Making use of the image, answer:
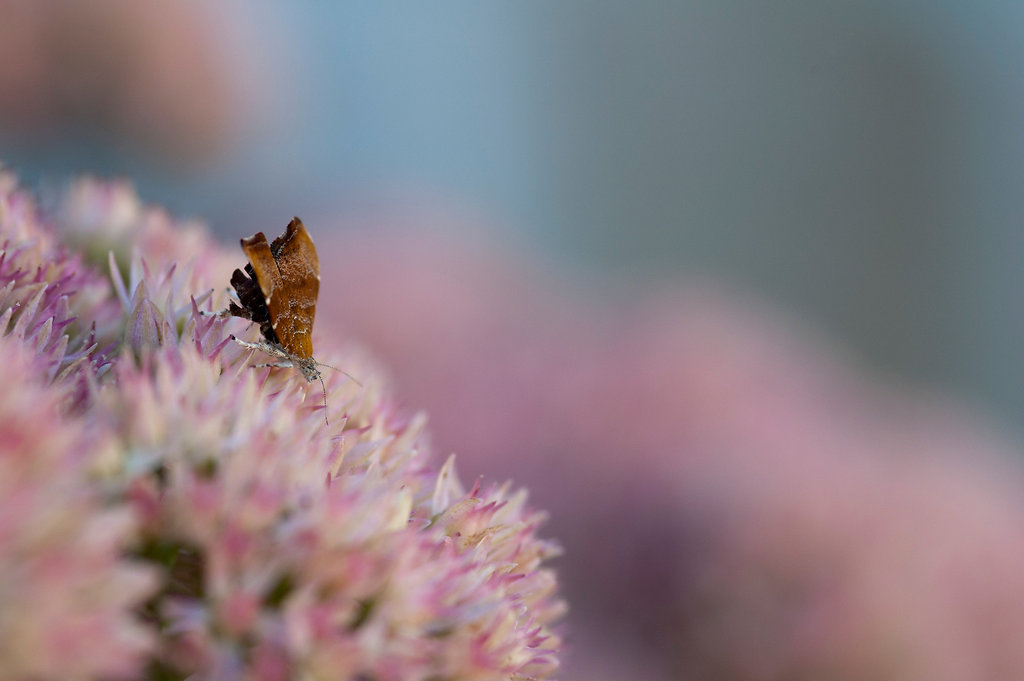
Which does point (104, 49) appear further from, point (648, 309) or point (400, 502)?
point (400, 502)

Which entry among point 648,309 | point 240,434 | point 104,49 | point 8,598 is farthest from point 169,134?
point 8,598

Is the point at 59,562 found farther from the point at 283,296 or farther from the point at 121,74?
the point at 121,74

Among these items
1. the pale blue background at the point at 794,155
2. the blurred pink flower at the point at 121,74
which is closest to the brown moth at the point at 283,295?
the blurred pink flower at the point at 121,74

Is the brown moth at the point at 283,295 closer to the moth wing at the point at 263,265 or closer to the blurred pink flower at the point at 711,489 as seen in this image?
the moth wing at the point at 263,265

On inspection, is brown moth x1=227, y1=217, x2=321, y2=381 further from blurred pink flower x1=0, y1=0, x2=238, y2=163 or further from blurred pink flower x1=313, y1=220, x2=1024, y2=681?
blurred pink flower x1=0, y1=0, x2=238, y2=163

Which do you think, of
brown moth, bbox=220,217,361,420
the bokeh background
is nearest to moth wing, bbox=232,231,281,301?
brown moth, bbox=220,217,361,420

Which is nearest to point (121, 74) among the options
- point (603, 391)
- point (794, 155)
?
point (603, 391)
